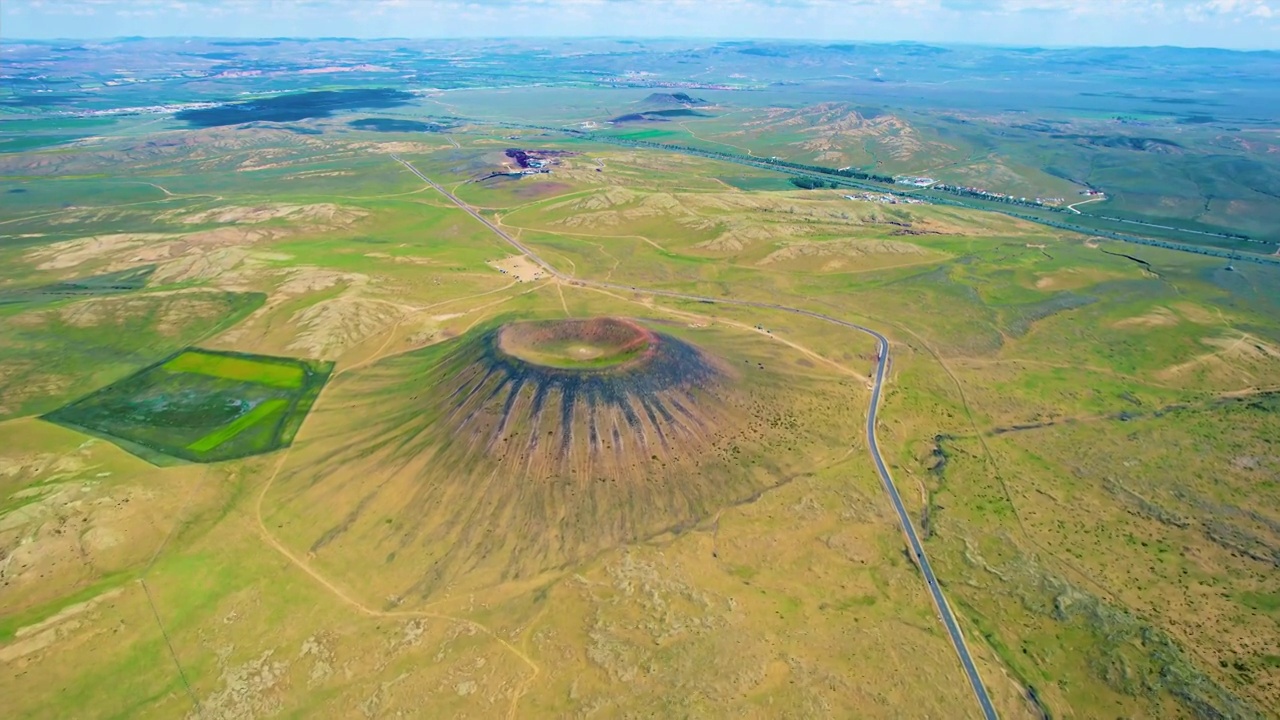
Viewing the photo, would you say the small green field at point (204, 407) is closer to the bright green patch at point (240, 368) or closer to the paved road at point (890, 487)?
the bright green patch at point (240, 368)

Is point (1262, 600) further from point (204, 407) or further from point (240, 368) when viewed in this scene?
point (240, 368)

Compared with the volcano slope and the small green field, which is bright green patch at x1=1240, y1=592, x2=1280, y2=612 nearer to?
the volcano slope

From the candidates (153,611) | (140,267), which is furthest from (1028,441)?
(140,267)

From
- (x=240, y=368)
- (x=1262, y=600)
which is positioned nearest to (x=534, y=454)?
(x=240, y=368)

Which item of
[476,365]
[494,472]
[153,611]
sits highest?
[476,365]

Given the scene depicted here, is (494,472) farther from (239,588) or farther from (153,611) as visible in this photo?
(153,611)

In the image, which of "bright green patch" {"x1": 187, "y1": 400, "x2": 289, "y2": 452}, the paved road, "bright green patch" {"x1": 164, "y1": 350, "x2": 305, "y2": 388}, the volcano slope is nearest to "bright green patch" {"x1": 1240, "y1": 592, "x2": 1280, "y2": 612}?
the paved road
